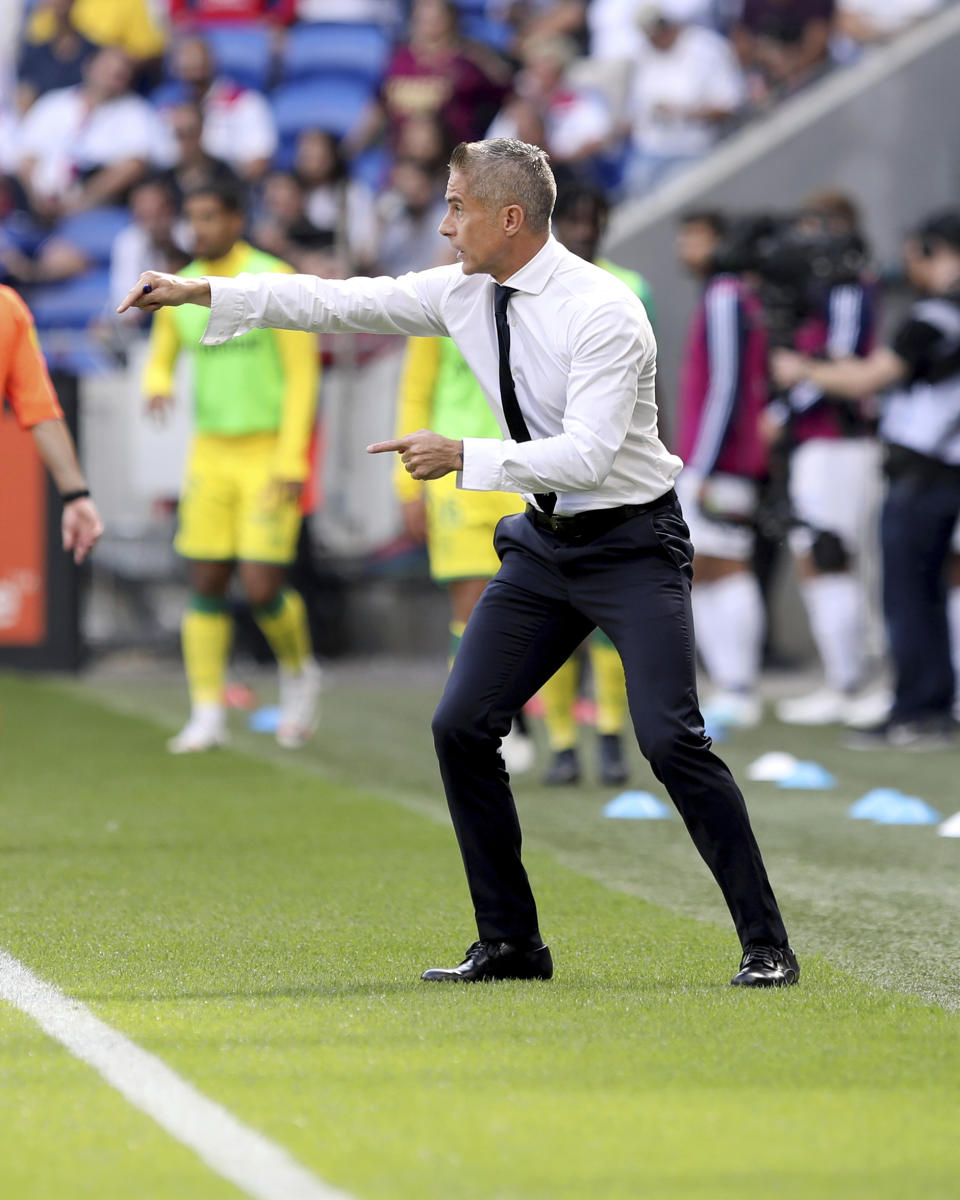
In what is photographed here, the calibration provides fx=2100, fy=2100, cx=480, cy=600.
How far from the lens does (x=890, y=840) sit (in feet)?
24.7

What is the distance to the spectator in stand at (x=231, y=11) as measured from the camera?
18.7m

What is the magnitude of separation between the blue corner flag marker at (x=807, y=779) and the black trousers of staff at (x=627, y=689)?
13.3 ft

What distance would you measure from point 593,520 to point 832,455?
22.1ft

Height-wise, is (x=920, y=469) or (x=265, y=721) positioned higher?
(x=920, y=469)

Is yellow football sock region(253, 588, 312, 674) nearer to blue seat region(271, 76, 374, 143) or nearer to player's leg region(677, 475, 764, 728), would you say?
player's leg region(677, 475, 764, 728)

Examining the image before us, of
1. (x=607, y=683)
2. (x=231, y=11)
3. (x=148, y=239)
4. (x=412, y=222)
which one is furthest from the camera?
(x=231, y=11)

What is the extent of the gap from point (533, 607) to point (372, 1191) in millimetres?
1981

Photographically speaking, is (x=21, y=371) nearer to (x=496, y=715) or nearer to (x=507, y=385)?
(x=507, y=385)

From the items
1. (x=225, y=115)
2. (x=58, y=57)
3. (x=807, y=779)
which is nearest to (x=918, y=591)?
(x=807, y=779)

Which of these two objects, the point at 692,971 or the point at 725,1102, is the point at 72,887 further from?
the point at 725,1102

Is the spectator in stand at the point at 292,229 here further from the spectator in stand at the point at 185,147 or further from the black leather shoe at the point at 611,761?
the black leather shoe at the point at 611,761

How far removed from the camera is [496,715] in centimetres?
493

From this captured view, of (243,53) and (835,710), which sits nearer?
(835,710)

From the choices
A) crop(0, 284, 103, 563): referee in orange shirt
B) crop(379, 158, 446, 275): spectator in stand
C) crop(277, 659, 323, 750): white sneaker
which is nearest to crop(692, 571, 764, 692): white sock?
crop(277, 659, 323, 750): white sneaker
